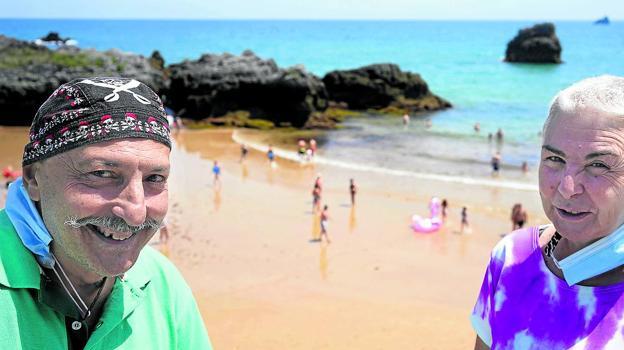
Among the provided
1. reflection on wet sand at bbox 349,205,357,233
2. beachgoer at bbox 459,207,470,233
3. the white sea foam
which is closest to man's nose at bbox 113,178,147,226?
reflection on wet sand at bbox 349,205,357,233

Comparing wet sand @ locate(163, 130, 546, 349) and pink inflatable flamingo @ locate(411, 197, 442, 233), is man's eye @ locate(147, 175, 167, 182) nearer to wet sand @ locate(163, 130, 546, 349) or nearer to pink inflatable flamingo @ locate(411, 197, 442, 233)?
wet sand @ locate(163, 130, 546, 349)

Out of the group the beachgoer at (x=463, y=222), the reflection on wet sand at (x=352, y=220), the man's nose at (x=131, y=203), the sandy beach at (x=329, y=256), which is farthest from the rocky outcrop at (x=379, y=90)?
the man's nose at (x=131, y=203)

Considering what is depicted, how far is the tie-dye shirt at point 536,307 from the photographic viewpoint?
2.21 metres

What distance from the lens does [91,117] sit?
1.94 m

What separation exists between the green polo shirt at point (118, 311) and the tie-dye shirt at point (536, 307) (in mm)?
1172

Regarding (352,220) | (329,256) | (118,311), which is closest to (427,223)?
(352,220)

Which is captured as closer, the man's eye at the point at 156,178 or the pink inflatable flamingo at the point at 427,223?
the man's eye at the point at 156,178

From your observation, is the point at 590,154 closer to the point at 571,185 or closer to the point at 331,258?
the point at 571,185

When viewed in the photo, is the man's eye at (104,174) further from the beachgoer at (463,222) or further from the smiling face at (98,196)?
the beachgoer at (463,222)

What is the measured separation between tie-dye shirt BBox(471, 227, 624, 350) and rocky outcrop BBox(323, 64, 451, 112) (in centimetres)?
4349

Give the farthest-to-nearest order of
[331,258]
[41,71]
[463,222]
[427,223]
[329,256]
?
1. [41,71]
2. [463,222]
3. [427,223]
4. [329,256]
5. [331,258]

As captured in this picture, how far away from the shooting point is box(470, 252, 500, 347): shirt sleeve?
258 cm

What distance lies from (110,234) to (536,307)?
1.59 meters

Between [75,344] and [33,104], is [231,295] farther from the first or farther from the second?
[33,104]
